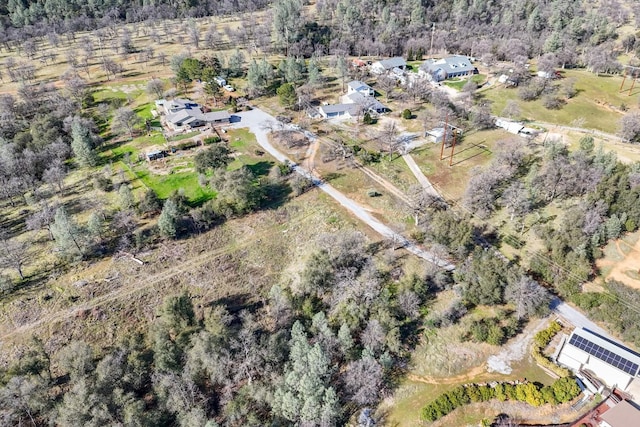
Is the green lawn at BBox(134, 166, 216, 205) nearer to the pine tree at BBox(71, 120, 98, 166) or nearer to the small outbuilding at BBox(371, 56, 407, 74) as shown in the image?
the pine tree at BBox(71, 120, 98, 166)

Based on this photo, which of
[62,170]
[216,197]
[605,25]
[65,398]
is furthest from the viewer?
[605,25]

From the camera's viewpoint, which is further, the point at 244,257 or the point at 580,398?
the point at 244,257

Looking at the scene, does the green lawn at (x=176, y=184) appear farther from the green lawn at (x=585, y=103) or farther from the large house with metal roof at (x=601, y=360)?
the green lawn at (x=585, y=103)

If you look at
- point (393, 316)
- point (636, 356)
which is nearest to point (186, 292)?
point (393, 316)

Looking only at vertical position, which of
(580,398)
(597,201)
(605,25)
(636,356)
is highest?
(605,25)

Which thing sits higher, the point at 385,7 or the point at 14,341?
the point at 385,7

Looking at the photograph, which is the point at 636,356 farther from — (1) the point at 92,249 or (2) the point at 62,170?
(2) the point at 62,170

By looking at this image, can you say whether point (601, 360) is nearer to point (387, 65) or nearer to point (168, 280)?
point (168, 280)

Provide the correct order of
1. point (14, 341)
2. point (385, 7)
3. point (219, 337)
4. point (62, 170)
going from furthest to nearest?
1. point (385, 7)
2. point (62, 170)
3. point (14, 341)
4. point (219, 337)

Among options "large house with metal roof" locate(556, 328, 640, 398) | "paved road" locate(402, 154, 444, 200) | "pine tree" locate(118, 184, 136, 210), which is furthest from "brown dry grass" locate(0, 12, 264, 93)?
"large house with metal roof" locate(556, 328, 640, 398)
